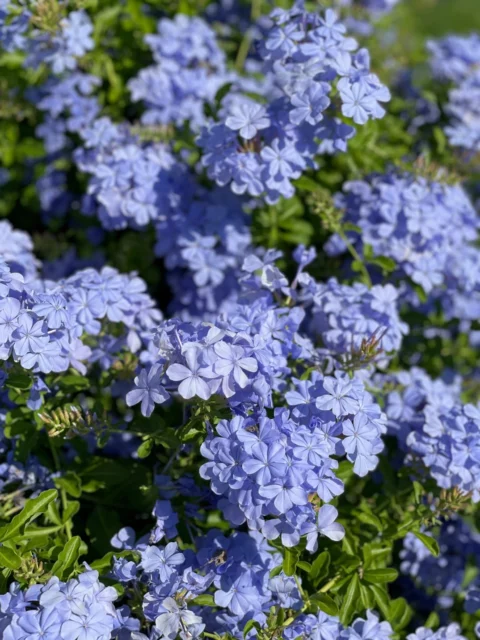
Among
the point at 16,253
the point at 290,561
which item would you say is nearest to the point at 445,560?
the point at 290,561

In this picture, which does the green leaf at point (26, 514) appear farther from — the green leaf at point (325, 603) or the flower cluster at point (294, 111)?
the flower cluster at point (294, 111)

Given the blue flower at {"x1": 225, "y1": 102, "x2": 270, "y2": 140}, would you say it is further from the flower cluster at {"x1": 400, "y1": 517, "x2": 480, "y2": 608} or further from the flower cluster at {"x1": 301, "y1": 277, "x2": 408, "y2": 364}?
the flower cluster at {"x1": 400, "y1": 517, "x2": 480, "y2": 608}

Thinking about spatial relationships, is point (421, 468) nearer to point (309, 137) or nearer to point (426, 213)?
point (426, 213)

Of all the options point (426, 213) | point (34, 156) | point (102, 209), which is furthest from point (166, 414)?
point (34, 156)

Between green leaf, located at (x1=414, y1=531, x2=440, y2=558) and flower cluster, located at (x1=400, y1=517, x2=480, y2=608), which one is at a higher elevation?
green leaf, located at (x1=414, y1=531, x2=440, y2=558)

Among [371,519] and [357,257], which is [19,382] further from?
[357,257]

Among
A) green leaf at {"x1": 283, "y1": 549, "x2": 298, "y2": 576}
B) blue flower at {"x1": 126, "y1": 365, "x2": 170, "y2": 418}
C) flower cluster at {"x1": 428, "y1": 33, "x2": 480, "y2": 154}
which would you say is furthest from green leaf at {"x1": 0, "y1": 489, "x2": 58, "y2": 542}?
flower cluster at {"x1": 428, "y1": 33, "x2": 480, "y2": 154}
